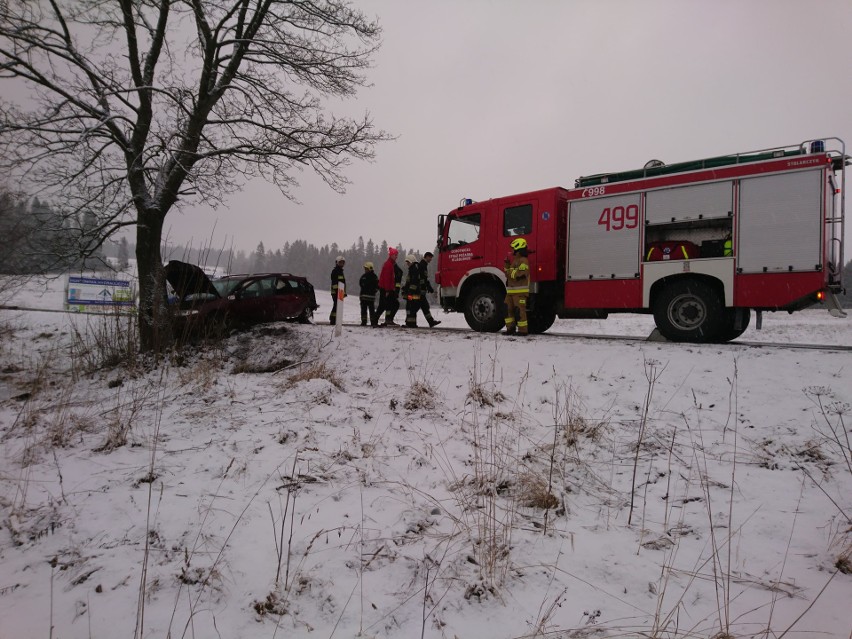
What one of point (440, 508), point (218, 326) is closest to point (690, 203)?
point (440, 508)

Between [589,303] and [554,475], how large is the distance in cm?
530

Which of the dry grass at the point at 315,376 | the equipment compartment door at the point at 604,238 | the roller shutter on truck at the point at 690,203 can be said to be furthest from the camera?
the equipment compartment door at the point at 604,238

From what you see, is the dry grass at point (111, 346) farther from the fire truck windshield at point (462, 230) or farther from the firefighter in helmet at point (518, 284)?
the firefighter in helmet at point (518, 284)

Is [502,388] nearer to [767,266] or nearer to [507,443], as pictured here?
[507,443]

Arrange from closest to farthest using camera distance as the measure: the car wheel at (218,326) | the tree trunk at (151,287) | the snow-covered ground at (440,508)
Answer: the snow-covered ground at (440,508), the tree trunk at (151,287), the car wheel at (218,326)

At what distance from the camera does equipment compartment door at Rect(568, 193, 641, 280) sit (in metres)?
7.51

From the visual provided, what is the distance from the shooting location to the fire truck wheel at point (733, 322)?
686 centimetres

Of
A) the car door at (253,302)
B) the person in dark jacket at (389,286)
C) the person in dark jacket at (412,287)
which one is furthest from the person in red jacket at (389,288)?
the car door at (253,302)

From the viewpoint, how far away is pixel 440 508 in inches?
109

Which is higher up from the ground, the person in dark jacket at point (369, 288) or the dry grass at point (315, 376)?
the person in dark jacket at point (369, 288)

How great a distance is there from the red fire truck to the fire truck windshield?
0.08 ft

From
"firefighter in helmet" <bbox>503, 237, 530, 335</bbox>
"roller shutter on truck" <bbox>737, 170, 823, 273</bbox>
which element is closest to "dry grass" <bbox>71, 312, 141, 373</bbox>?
"firefighter in helmet" <bbox>503, 237, 530, 335</bbox>

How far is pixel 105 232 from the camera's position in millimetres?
7410

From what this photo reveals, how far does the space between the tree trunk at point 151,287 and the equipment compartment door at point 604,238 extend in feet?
24.6
